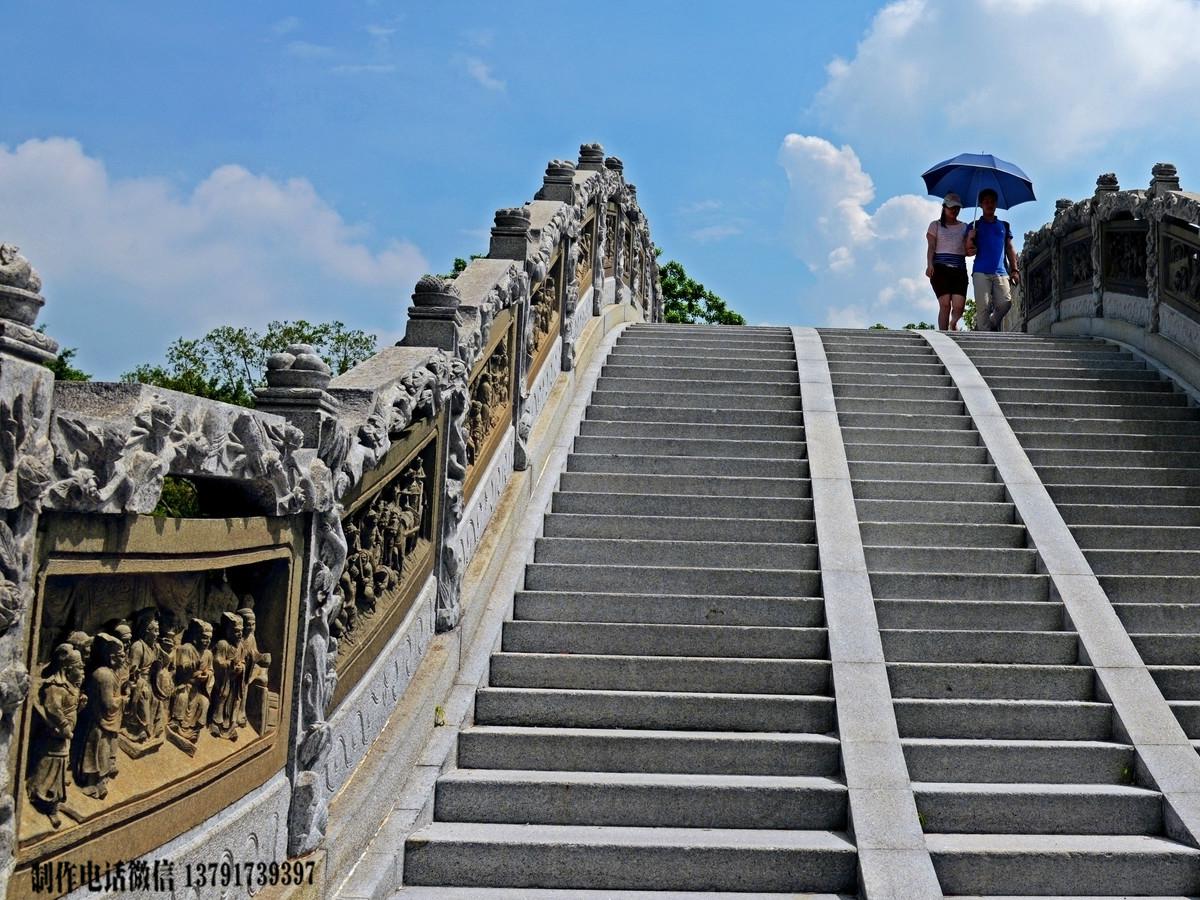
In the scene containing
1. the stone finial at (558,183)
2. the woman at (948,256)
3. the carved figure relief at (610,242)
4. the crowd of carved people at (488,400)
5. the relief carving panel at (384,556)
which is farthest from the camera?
the woman at (948,256)

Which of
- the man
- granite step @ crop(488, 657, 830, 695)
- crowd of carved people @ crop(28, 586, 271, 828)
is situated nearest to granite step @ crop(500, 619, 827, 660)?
granite step @ crop(488, 657, 830, 695)

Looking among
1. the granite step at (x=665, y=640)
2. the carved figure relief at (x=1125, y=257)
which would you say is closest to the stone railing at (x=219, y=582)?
the granite step at (x=665, y=640)

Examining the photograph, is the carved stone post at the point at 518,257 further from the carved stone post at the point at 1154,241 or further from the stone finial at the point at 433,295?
the carved stone post at the point at 1154,241

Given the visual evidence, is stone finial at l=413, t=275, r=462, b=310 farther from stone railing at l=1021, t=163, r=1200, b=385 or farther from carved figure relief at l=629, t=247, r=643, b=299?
carved figure relief at l=629, t=247, r=643, b=299

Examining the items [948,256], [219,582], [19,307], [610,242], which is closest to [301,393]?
[219,582]

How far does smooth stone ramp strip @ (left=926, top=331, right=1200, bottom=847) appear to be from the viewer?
19.1ft

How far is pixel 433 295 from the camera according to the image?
6.41 m

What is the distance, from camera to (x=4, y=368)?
296cm

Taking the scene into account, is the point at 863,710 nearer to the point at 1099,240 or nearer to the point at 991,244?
the point at 1099,240

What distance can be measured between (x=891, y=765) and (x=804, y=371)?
18.2 ft

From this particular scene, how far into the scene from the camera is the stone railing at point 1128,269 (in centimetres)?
1082

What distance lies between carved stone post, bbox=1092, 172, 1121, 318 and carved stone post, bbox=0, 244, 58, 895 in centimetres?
1211

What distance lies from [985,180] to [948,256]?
5.08 feet

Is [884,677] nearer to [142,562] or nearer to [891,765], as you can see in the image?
[891,765]
